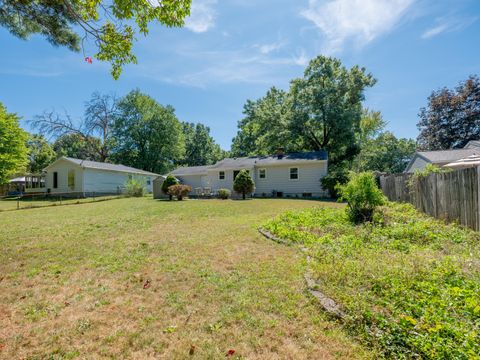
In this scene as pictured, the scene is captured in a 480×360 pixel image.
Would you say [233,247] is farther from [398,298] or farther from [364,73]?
[364,73]

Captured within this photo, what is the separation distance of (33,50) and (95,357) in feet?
20.9

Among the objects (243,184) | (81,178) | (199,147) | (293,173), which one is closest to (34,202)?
(81,178)

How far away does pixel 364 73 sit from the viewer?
25344mm

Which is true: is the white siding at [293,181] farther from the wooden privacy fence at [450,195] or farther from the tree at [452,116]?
the tree at [452,116]

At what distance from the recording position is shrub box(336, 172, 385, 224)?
712 centimetres

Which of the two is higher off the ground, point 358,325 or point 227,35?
point 227,35

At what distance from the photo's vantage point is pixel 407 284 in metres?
2.98

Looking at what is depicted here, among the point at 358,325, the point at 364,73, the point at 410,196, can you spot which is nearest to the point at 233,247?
the point at 358,325

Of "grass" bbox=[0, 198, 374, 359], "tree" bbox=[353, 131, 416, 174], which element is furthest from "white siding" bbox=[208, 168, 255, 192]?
"tree" bbox=[353, 131, 416, 174]

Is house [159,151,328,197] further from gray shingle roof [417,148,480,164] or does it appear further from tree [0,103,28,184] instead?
tree [0,103,28,184]

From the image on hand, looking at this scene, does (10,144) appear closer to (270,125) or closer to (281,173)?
(281,173)

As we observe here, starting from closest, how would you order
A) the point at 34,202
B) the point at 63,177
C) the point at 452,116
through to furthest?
the point at 34,202 < the point at 63,177 < the point at 452,116

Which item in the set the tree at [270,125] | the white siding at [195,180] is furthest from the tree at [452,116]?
the white siding at [195,180]

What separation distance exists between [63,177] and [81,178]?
3.23 m
